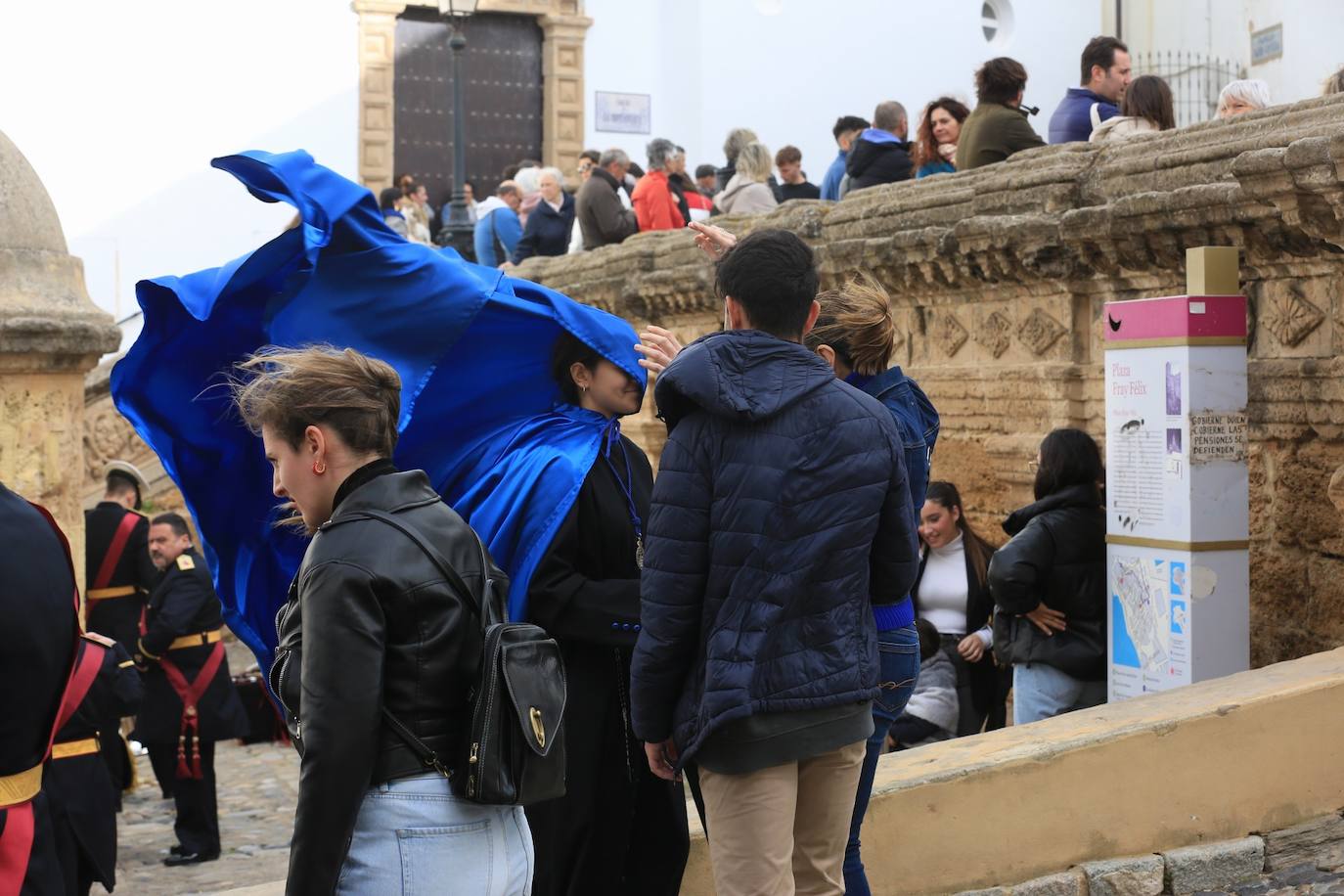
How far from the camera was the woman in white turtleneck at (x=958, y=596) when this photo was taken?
5.59 metres

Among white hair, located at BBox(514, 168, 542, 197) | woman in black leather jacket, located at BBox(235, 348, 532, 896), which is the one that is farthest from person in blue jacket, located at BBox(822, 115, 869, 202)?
woman in black leather jacket, located at BBox(235, 348, 532, 896)

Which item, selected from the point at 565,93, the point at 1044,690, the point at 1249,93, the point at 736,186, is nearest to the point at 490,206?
the point at 565,93

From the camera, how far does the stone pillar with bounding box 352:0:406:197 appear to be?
20.6m

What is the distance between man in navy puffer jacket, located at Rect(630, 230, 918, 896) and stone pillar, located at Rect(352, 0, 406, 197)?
18313 mm

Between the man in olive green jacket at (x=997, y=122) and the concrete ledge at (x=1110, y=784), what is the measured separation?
3.61 meters

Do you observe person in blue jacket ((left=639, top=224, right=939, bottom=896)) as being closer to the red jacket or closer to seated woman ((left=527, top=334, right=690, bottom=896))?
seated woman ((left=527, top=334, right=690, bottom=896))

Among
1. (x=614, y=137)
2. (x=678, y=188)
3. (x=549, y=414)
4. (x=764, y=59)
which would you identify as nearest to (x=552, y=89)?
(x=614, y=137)

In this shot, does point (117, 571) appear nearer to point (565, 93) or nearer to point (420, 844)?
point (420, 844)

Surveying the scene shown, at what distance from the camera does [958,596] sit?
565 centimetres

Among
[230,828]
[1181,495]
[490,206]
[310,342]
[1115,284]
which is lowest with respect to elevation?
[230,828]

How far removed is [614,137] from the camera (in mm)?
21516

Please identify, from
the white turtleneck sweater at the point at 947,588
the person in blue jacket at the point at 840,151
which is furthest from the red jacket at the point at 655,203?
the white turtleneck sweater at the point at 947,588

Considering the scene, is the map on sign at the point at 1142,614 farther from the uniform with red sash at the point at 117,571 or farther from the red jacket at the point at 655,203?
the red jacket at the point at 655,203

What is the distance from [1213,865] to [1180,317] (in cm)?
170
